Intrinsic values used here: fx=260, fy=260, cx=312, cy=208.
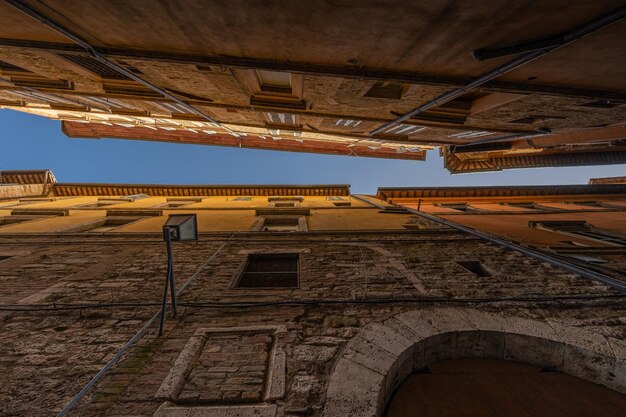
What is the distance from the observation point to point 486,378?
325 cm

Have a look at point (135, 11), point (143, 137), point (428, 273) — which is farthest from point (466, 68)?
point (143, 137)

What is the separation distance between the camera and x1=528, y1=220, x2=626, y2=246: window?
28.3 ft

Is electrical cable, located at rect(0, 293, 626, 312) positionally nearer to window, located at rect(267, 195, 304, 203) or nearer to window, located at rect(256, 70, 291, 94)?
window, located at rect(256, 70, 291, 94)

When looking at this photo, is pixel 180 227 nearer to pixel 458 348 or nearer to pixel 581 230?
pixel 458 348

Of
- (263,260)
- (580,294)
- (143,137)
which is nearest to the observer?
(580,294)

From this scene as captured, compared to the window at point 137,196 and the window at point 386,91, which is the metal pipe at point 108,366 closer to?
the window at point 386,91

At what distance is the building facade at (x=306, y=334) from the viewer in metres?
2.72

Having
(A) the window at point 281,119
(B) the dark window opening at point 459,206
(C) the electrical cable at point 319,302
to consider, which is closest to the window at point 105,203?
(A) the window at point 281,119

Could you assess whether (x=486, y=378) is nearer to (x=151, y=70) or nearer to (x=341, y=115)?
(x=341, y=115)

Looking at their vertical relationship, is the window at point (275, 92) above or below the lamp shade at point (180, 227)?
above

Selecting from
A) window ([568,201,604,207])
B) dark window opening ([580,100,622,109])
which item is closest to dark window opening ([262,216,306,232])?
dark window opening ([580,100,622,109])

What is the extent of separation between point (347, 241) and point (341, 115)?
4190 millimetres

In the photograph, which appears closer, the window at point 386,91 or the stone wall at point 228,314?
the stone wall at point 228,314

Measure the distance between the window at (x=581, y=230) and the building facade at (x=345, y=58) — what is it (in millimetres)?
3746
